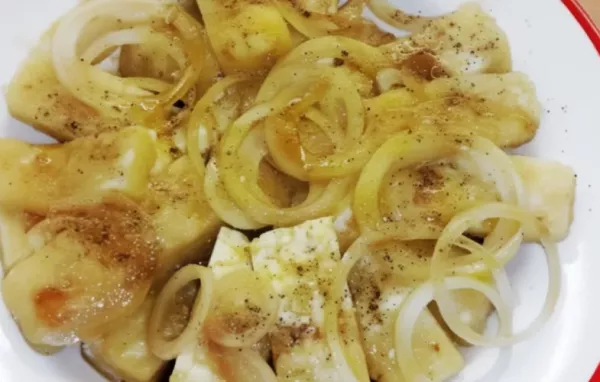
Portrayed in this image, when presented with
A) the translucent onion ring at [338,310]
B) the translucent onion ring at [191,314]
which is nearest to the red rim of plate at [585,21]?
the translucent onion ring at [338,310]

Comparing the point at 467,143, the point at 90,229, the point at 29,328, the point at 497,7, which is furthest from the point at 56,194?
the point at 497,7

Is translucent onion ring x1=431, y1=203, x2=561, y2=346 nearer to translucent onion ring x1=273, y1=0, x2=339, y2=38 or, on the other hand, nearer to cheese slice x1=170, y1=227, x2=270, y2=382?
cheese slice x1=170, y1=227, x2=270, y2=382

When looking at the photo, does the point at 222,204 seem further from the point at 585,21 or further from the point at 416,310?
the point at 585,21

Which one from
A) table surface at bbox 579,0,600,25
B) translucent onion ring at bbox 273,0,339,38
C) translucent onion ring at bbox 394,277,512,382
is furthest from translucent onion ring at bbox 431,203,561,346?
table surface at bbox 579,0,600,25

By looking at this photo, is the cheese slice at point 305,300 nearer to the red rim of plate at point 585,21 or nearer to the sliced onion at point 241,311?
the sliced onion at point 241,311

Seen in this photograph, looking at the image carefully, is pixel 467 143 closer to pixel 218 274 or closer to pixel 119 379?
pixel 218 274

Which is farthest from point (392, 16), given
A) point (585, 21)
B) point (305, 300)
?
point (305, 300)
